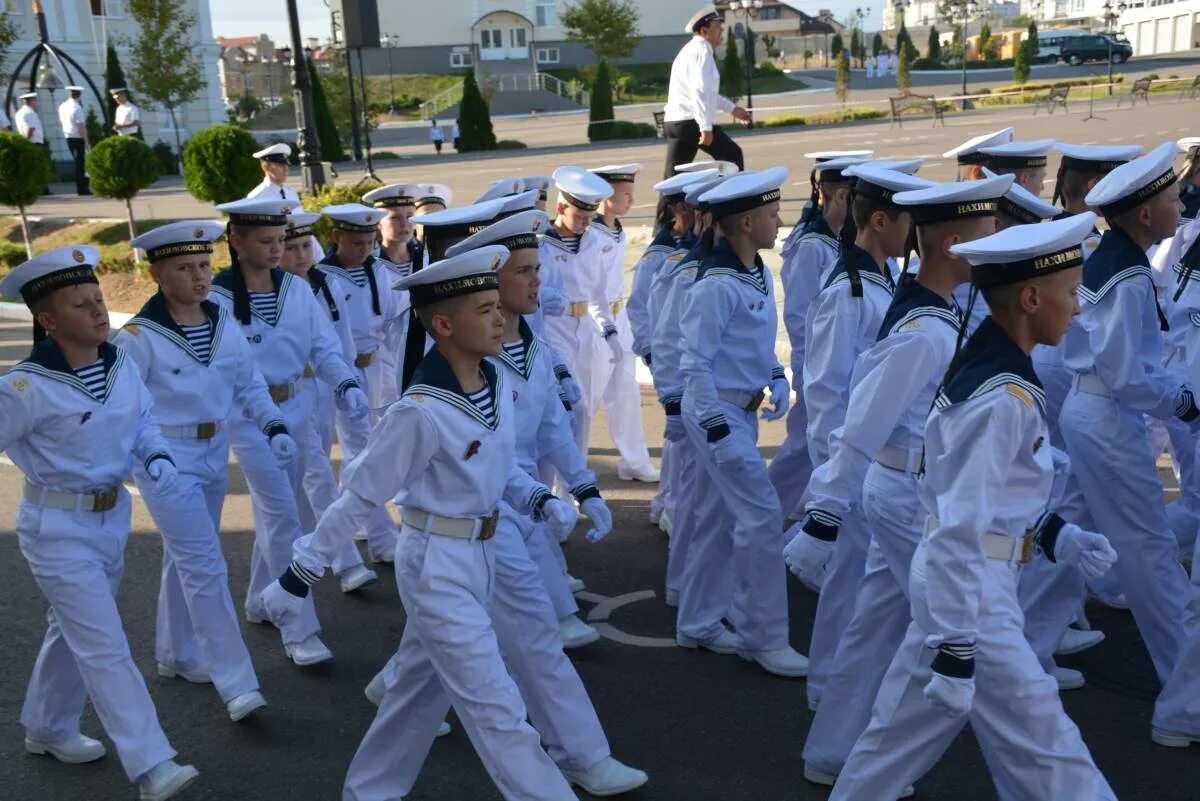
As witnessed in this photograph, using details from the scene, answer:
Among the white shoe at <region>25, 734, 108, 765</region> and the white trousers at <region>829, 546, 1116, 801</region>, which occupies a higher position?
the white trousers at <region>829, 546, 1116, 801</region>

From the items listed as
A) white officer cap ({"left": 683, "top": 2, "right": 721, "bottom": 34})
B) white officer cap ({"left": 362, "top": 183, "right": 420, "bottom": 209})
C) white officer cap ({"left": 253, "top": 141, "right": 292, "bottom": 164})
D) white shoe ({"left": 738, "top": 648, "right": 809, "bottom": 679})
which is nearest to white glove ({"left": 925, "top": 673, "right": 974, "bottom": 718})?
white shoe ({"left": 738, "top": 648, "right": 809, "bottom": 679})

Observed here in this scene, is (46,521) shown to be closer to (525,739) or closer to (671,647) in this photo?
(525,739)

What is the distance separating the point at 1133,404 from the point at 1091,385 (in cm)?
22

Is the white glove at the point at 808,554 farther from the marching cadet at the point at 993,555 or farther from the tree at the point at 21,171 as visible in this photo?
the tree at the point at 21,171

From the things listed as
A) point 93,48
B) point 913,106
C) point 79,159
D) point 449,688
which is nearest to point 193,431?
point 449,688

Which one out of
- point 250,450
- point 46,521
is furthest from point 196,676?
point 46,521

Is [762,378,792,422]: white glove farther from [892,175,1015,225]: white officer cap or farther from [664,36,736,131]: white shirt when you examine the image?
[664,36,736,131]: white shirt

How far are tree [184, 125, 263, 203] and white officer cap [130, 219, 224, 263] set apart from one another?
12.6 m

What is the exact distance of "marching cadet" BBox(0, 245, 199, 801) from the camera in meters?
5.31

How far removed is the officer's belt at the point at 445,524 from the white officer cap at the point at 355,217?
4489 millimetres

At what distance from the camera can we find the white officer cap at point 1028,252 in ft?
12.8

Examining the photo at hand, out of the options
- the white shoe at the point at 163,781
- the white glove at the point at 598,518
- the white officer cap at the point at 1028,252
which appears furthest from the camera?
the white shoe at the point at 163,781

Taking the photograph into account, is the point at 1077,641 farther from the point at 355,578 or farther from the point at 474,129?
the point at 474,129

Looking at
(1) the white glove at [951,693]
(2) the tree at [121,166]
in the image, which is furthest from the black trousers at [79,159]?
(1) the white glove at [951,693]
